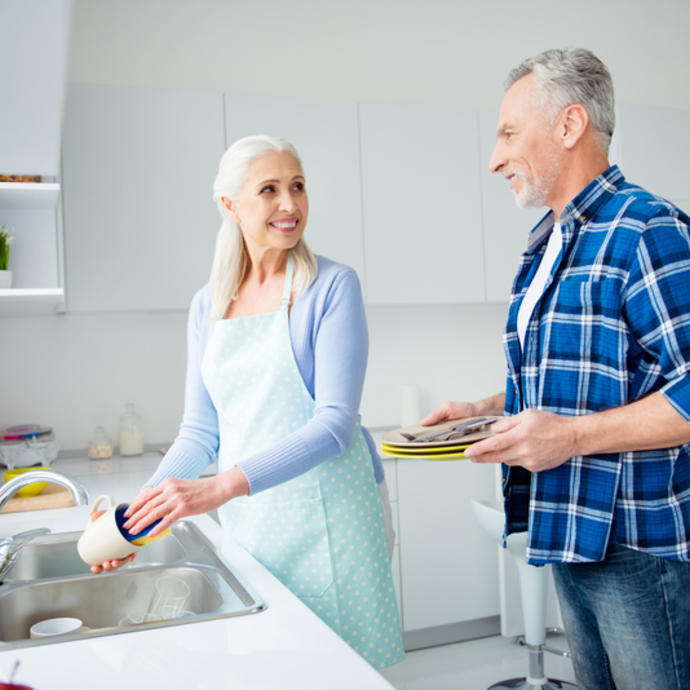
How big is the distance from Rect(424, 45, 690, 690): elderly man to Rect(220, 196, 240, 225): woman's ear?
1.99 ft

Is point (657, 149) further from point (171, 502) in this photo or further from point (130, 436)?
point (171, 502)

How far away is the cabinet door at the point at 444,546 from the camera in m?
2.90

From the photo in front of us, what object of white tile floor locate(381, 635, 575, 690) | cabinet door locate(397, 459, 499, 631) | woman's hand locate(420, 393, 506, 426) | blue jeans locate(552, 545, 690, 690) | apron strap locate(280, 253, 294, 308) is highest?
apron strap locate(280, 253, 294, 308)

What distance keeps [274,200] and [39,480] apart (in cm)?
70

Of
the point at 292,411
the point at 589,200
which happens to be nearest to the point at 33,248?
the point at 292,411

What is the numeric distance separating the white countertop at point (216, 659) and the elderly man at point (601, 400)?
0.35 metres

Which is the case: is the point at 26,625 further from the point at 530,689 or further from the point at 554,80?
the point at 530,689

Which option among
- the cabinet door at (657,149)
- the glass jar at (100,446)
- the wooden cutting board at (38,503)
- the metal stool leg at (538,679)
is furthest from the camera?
the cabinet door at (657,149)

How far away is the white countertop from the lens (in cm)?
78

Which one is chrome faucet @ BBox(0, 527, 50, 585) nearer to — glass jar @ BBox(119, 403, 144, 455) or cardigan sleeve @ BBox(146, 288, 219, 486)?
cardigan sleeve @ BBox(146, 288, 219, 486)

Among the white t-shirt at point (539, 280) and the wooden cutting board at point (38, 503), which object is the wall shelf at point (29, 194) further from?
the white t-shirt at point (539, 280)

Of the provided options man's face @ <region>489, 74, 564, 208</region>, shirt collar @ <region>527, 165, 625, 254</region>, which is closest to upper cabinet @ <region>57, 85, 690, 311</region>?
man's face @ <region>489, 74, 564, 208</region>

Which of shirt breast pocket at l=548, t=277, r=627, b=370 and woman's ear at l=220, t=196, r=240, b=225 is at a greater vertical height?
woman's ear at l=220, t=196, r=240, b=225

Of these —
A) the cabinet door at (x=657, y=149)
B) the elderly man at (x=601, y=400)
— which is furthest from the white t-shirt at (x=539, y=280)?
the cabinet door at (x=657, y=149)
